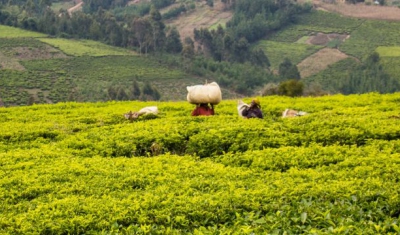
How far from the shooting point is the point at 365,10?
312 ft

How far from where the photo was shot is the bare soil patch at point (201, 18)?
10138cm

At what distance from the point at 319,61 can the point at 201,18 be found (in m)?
31.1

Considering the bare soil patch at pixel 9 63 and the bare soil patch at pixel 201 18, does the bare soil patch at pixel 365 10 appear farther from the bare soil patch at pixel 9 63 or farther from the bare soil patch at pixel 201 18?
the bare soil patch at pixel 9 63

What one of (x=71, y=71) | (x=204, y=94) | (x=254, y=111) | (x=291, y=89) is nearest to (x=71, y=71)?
(x=71, y=71)

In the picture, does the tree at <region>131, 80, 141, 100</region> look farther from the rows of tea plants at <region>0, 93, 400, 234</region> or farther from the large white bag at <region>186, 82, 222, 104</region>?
the rows of tea plants at <region>0, 93, 400, 234</region>

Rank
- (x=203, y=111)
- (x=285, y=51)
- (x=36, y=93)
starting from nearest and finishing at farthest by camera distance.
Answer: (x=203, y=111) → (x=36, y=93) → (x=285, y=51)

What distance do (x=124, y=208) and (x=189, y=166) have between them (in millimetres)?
1674

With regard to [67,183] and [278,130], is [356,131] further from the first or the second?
[67,183]

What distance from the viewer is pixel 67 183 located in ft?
22.7

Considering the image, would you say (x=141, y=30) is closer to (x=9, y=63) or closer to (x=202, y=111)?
(x=9, y=63)

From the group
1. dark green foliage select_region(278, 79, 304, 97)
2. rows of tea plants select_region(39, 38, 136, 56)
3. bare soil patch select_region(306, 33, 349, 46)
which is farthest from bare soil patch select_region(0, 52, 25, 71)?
bare soil patch select_region(306, 33, 349, 46)

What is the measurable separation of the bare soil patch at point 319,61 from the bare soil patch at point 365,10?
13.2 metres

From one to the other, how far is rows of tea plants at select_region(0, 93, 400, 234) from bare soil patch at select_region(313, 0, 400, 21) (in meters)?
86.4

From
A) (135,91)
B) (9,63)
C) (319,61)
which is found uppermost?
(9,63)
